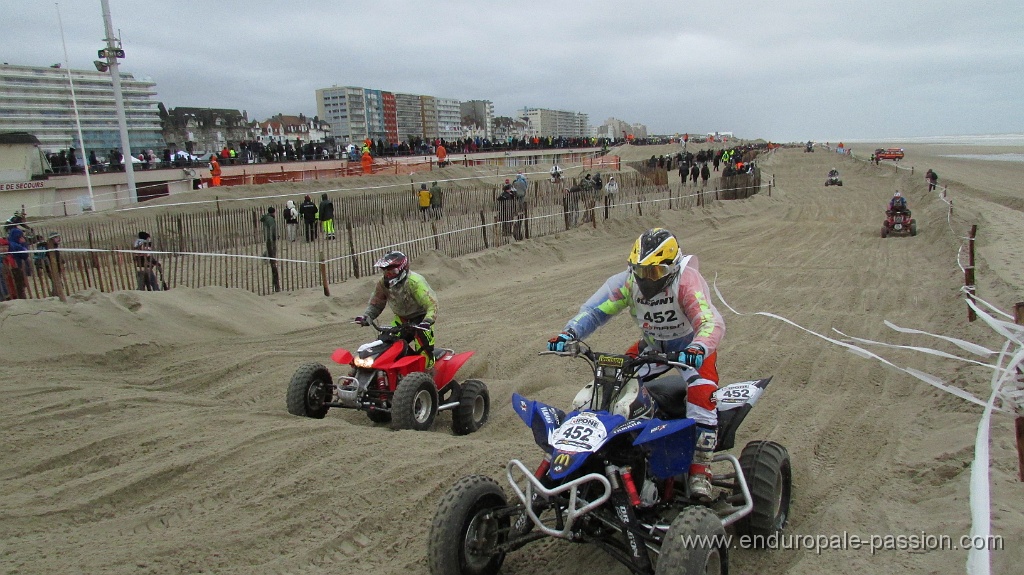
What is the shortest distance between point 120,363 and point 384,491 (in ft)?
16.6

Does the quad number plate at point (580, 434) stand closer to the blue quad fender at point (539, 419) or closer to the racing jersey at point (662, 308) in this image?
the blue quad fender at point (539, 419)

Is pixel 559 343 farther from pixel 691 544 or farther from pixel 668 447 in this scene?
pixel 691 544

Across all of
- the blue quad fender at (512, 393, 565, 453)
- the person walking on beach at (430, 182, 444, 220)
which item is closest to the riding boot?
the blue quad fender at (512, 393, 565, 453)

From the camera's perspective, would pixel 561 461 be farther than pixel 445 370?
No

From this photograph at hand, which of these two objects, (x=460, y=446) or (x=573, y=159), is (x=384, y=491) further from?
(x=573, y=159)

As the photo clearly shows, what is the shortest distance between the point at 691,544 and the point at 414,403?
134 inches

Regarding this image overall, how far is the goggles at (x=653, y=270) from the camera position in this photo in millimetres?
4115

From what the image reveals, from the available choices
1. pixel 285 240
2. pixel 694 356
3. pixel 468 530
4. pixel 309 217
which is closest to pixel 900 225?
pixel 309 217

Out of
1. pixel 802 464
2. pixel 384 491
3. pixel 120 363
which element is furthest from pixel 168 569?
pixel 120 363

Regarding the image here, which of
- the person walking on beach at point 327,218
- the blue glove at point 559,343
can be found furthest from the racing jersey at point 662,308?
the person walking on beach at point 327,218

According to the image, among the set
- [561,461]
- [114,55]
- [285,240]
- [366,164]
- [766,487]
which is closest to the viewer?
[561,461]

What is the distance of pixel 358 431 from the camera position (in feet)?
18.1

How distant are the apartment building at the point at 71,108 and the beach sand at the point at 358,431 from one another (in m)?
30.1

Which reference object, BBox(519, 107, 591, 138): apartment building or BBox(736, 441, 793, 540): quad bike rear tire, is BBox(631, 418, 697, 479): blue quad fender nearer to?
BBox(736, 441, 793, 540): quad bike rear tire
